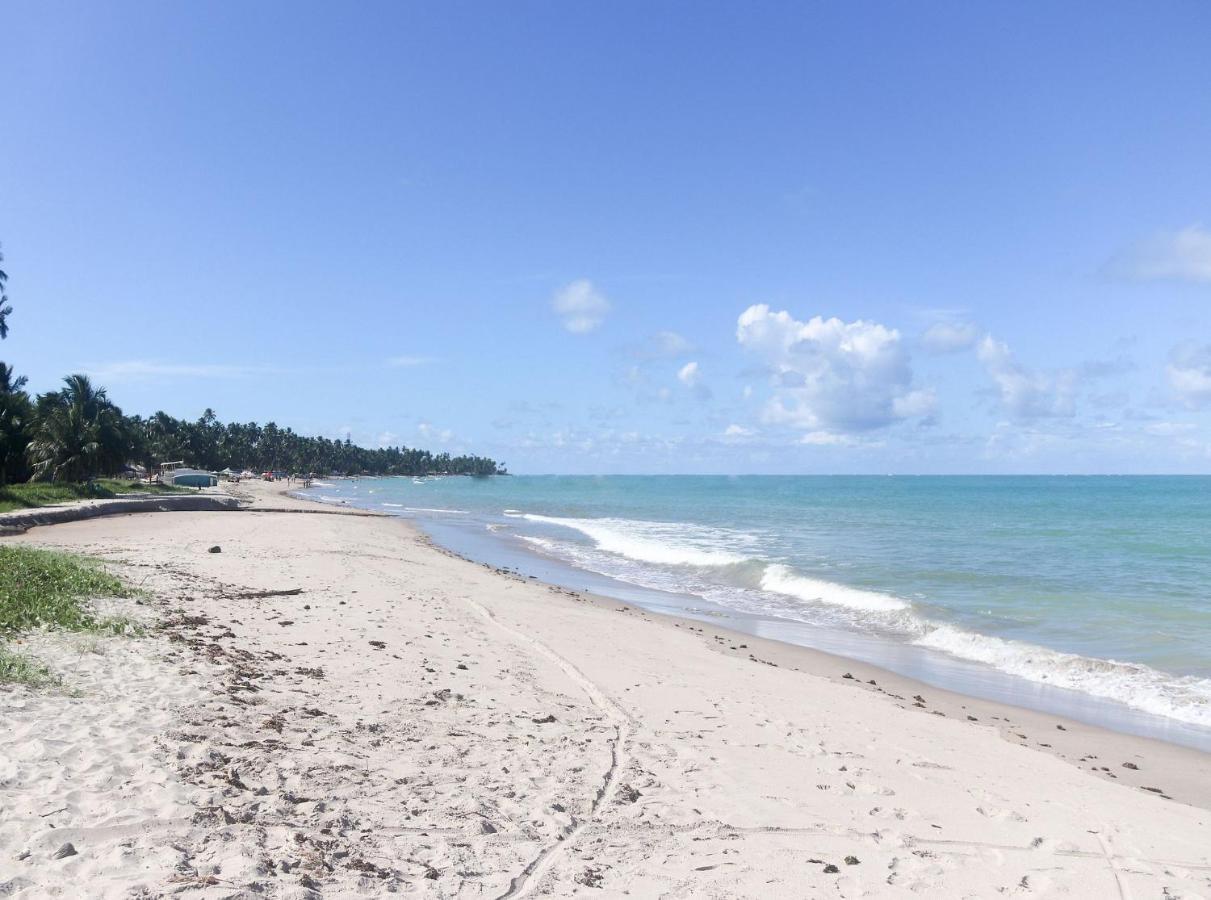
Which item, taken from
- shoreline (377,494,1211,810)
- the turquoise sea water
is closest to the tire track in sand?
shoreline (377,494,1211,810)

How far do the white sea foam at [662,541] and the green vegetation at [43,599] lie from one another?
2127 cm

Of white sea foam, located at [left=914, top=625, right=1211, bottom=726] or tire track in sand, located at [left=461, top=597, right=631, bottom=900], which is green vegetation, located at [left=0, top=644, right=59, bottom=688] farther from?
white sea foam, located at [left=914, top=625, right=1211, bottom=726]

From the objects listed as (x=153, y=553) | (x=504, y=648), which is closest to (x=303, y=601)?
(x=504, y=648)

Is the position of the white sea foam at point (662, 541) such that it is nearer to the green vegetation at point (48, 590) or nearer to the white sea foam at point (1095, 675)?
the white sea foam at point (1095, 675)

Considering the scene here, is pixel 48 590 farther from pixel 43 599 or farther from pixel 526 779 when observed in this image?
pixel 526 779

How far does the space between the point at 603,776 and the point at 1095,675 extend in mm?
11177

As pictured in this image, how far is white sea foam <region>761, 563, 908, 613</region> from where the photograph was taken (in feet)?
67.4

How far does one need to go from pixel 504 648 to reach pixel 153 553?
12.1m

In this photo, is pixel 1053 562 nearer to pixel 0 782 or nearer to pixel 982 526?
pixel 982 526

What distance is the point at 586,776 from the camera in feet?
21.3

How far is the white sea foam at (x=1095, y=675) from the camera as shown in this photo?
1170 centimetres

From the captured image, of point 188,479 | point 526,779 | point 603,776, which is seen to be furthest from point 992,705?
point 188,479

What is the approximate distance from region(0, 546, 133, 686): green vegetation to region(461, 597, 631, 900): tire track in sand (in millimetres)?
5024

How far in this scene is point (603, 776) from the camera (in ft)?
21.4
